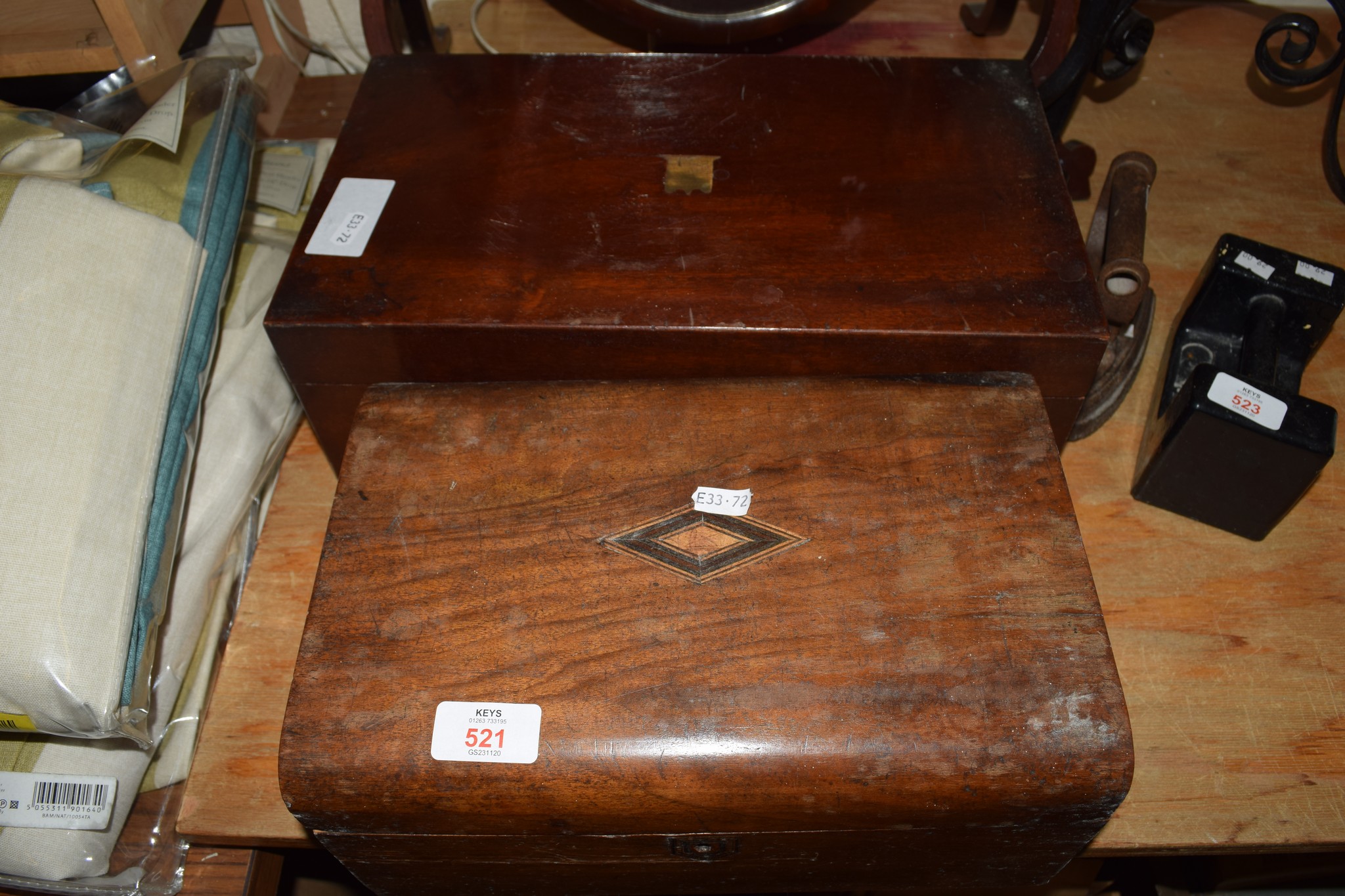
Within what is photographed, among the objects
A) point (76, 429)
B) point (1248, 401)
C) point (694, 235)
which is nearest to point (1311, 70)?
point (1248, 401)

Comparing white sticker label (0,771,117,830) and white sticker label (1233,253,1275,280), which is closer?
white sticker label (0,771,117,830)

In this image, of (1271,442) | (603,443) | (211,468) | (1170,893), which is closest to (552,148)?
(603,443)

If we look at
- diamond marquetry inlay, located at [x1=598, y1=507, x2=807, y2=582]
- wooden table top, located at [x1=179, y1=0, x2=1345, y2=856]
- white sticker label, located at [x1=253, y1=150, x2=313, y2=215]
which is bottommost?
wooden table top, located at [x1=179, y1=0, x2=1345, y2=856]

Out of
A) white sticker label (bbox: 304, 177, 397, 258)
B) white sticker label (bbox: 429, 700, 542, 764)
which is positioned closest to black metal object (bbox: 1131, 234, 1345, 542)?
white sticker label (bbox: 429, 700, 542, 764)

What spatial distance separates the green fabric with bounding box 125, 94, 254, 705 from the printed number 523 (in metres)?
0.27

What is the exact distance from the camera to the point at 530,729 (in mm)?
638

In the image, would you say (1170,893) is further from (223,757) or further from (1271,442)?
(223,757)

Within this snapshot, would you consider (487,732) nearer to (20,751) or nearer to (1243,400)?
(20,751)

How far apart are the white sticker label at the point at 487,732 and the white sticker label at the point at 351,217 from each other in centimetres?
40

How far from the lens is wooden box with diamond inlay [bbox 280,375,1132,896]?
633 millimetres

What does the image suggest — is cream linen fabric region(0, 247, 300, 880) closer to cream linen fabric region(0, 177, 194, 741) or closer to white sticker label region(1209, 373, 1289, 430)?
cream linen fabric region(0, 177, 194, 741)

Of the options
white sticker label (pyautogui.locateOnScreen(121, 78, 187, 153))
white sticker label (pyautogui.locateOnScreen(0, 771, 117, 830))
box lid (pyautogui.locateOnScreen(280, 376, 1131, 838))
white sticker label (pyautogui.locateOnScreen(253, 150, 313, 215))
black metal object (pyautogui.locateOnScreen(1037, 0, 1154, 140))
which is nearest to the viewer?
box lid (pyautogui.locateOnScreen(280, 376, 1131, 838))

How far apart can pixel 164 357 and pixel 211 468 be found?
0.14m

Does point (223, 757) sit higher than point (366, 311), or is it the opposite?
point (366, 311)
